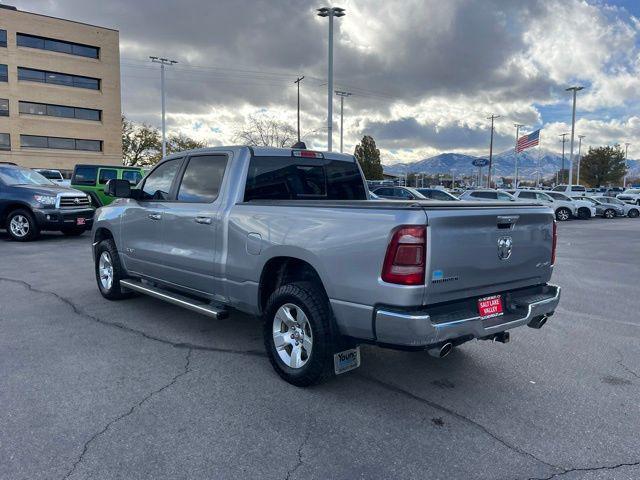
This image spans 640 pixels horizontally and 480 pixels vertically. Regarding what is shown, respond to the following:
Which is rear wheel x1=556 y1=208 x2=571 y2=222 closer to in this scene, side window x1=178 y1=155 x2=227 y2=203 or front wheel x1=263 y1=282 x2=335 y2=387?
side window x1=178 y1=155 x2=227 y2=203

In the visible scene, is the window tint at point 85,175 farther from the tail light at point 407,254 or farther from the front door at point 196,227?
the tail light at point 407,254

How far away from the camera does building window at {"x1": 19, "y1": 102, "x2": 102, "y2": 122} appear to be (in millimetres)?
43250

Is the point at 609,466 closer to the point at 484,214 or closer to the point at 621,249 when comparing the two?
the point at 484,214

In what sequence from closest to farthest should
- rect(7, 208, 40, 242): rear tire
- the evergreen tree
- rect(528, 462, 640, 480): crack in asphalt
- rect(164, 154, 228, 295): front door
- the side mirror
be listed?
rect(528, 462, 640, 480): crack in asphalt → rect(164, 154, 228, 295): front door → the side mirror → rect(7, 208, 40, 242): rear tire → the evergreen tree

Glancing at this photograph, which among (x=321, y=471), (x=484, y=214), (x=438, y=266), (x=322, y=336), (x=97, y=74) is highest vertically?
(x=97, y=74)

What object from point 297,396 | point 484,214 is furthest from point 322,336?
point 484,214

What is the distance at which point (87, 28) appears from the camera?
45.4 metres

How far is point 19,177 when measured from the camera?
13062 millimetres

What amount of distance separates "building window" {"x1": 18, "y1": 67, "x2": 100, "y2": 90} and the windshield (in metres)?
36.5

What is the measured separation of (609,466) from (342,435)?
158 cm

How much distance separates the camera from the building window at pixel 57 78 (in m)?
43.2

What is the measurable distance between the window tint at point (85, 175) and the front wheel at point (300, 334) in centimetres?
1458

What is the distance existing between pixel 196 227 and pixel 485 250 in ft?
8.99

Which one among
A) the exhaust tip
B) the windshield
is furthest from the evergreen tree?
the exhaust tip
